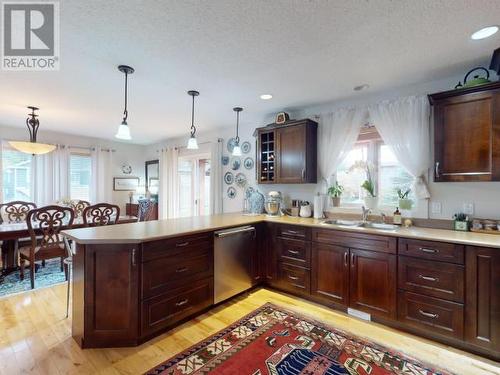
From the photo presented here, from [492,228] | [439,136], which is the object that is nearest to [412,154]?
[439,136]

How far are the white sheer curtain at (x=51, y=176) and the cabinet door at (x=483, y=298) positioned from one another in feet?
20.7

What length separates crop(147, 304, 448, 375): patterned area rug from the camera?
1.72 meters

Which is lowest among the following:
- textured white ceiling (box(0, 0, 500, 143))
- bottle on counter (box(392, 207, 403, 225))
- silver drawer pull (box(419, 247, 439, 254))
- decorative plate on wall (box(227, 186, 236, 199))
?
silver drawer pull (box(419, 247, 439, 254))

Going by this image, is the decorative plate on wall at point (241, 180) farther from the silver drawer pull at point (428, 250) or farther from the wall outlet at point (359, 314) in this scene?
the silver drawer pull at point (428, 250)

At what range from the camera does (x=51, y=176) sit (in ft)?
15.7

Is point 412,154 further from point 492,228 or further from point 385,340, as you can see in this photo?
point 385,340

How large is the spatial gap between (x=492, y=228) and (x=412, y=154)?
941 mm

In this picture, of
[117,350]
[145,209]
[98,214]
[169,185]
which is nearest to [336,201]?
[117,350]

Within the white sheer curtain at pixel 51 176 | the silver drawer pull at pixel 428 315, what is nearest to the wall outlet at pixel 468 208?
the silver drawer pull at pixel 428 315

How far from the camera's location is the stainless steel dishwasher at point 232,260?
103 inches

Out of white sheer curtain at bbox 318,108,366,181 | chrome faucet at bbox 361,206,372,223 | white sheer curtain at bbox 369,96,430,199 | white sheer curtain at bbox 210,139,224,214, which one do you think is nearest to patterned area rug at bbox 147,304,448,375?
chrome faucet at bbox 361,206,372,223

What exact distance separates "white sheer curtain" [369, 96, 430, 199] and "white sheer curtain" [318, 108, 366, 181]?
31 centimetres

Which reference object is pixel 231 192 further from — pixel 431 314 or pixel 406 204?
pixel 431 314

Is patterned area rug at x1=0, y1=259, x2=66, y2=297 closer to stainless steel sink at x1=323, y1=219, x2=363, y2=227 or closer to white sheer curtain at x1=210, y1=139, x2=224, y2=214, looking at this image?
white sheer curtain at x1=210, y1=139, x2=224, y2=214
